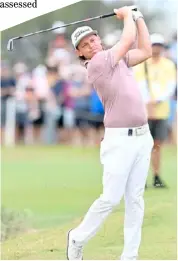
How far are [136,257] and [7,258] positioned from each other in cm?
122

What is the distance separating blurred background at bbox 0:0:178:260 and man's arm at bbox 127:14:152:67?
2568mm

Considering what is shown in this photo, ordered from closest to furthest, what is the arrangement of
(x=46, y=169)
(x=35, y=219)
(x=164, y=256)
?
1. (x=164, y=256)
2. (x=35, y=219)
3. (x=46, y=169)

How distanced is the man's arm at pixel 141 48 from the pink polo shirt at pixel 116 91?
0.08m

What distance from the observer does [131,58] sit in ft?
22.4

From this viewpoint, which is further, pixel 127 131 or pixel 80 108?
pixel 80 108

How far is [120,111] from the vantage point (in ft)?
22.1

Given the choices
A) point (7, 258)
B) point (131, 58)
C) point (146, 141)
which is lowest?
point (7, 258)

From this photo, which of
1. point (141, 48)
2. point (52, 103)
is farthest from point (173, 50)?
point (141, 48)

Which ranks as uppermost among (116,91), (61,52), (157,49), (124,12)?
(61,52)

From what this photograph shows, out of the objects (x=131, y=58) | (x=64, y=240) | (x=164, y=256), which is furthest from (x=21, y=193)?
(x=131, y=58)

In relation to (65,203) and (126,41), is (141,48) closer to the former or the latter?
(126,41)

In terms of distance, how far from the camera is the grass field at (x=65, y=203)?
25.4 ft

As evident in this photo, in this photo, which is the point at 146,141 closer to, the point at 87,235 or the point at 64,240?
the point at 87,235

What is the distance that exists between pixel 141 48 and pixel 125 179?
103 centimetres
